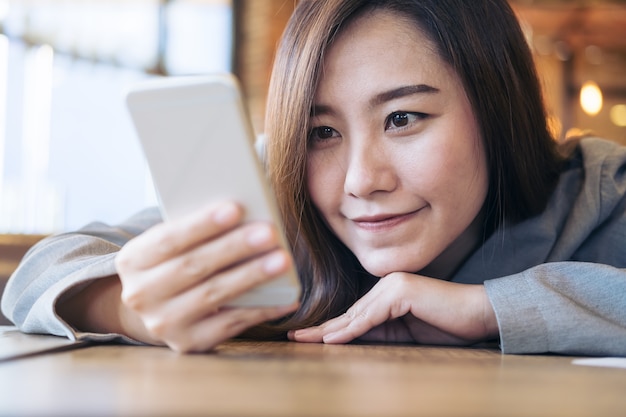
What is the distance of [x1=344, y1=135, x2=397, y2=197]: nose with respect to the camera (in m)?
1.10

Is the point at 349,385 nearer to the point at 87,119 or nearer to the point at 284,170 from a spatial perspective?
the point at 284,170

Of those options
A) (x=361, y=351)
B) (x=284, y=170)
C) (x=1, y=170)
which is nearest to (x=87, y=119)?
(x=1, y=170)

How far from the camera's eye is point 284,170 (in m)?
1.23

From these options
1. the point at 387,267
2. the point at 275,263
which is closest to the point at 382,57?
the point at 387,267

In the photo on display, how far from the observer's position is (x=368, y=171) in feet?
3.61

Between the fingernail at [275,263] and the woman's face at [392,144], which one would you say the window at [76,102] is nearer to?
the woman's face at [392,144]

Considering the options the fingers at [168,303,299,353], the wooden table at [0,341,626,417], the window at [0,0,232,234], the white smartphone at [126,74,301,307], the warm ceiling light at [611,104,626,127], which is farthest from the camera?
the warm ceiling light at [611,104,626,127]

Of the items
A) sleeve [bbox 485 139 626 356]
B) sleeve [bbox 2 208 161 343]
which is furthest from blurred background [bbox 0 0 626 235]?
sleeve [bbox 485 139 626 356]

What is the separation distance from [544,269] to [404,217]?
24 cm

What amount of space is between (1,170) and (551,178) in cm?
395

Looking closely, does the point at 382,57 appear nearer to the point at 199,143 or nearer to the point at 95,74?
the point at 199,143

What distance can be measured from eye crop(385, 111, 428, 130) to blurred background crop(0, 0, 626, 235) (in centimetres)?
327

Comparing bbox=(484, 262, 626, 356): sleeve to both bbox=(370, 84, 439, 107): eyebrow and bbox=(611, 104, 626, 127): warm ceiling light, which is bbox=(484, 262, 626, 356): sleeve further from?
bbox=(611, 104, 626, 127): warm ceiling light

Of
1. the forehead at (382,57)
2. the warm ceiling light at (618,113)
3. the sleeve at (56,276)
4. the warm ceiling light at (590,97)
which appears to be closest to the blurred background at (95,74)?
the warm ceiling light at (590,97)
